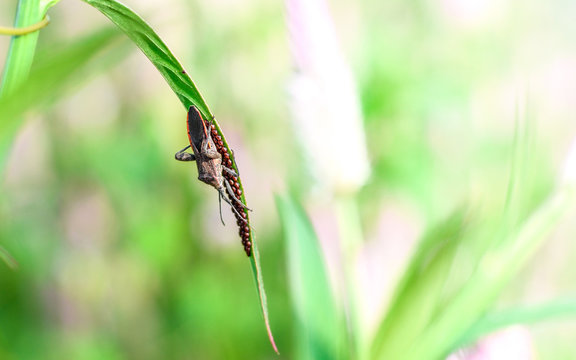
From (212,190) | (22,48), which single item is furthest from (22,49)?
(212,190)

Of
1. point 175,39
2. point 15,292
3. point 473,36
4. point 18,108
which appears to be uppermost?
point 175,39

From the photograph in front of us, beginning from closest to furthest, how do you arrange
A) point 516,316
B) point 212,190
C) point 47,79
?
point 47,79 < point 516,316 < point 212,190

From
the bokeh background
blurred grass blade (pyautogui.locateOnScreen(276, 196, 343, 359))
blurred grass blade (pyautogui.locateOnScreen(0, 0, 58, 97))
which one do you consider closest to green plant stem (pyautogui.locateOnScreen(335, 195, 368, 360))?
blurred grass blade (pyautogui.locateOnScreen(276, 196, 343, 359))

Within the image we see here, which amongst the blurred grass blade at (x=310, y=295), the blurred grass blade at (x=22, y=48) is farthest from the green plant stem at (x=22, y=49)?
the blurred grass blade at (x=310, y=295)

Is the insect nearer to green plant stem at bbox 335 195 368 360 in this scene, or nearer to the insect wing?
the insect wing

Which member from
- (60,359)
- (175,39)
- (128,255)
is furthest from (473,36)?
(60,359)

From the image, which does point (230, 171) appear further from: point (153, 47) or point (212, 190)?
point (212, 190)

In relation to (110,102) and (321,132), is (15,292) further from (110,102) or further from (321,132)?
(321,132)

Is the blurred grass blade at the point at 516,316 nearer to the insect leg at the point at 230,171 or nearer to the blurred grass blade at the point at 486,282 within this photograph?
the blurred grass blade at the point at 486,282
